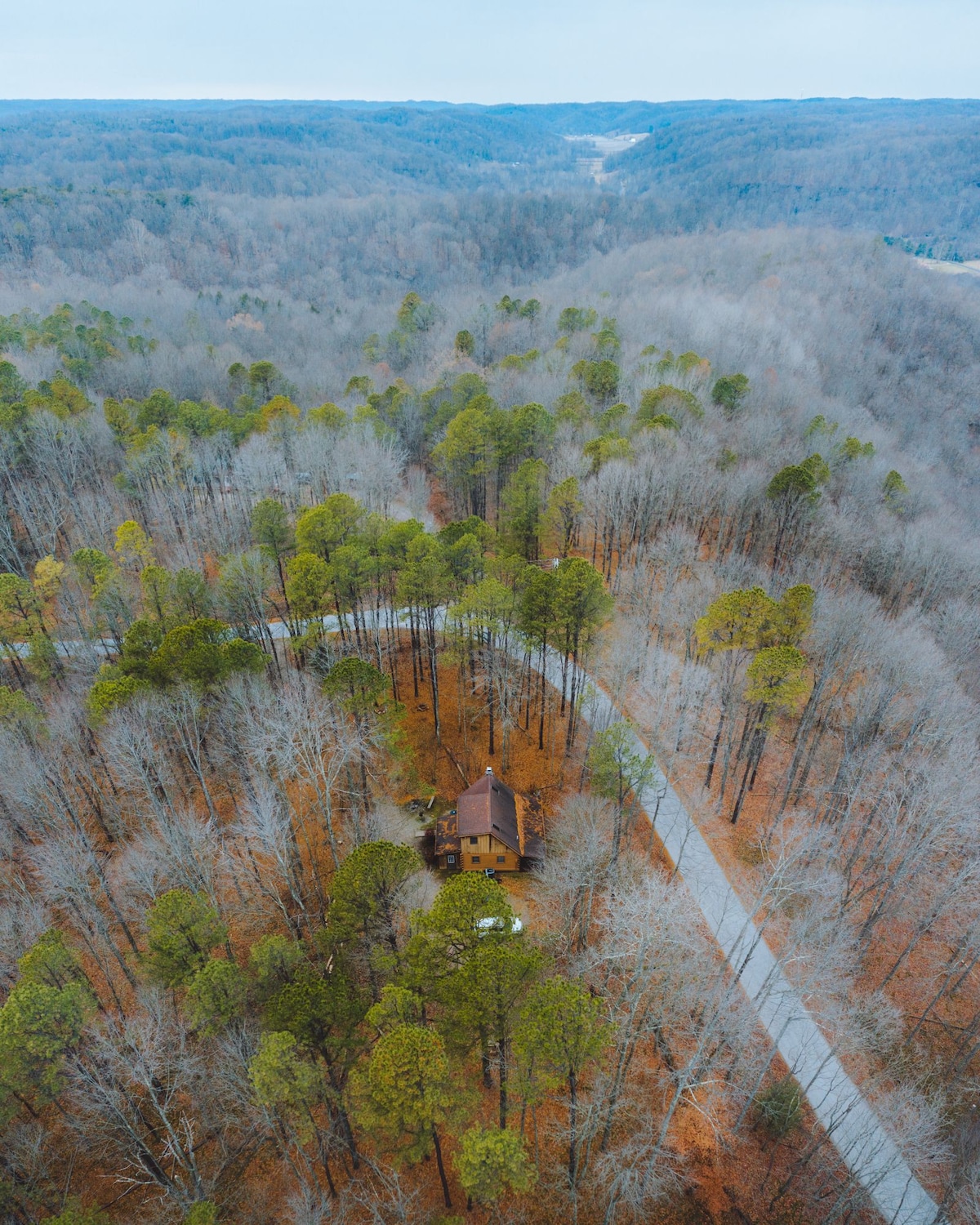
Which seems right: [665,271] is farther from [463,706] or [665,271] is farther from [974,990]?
[974,990]

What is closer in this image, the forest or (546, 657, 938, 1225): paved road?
the forest

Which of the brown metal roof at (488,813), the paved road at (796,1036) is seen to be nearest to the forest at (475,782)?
the paved road at (796,1036)

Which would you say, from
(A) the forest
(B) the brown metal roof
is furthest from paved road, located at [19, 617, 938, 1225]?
(B) the brown metal roof

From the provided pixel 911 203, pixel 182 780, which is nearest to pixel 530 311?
pixel 182 780

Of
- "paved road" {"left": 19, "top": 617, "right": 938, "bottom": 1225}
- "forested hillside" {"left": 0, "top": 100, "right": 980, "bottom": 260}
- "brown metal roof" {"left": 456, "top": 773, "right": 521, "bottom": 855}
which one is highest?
"forested hillside" {"left": 0, "top": 100, "right": 980, "bottom": 260}

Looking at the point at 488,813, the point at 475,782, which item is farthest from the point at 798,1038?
the point at 475,782

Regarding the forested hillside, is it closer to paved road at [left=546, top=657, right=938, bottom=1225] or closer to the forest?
the forest

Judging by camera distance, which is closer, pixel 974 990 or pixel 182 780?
pixel 974 990
